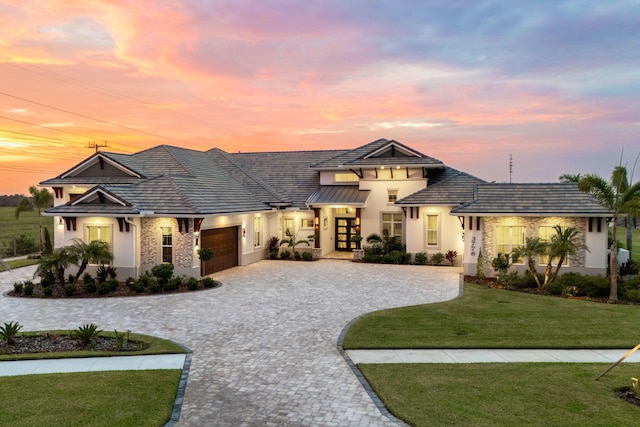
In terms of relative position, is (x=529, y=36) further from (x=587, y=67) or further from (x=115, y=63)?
(x=115, y=63)

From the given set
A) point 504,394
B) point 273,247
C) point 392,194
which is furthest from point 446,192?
point 504,394

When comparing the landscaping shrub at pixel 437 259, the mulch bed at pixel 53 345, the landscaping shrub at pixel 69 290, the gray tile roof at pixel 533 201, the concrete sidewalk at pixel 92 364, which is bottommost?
the concrete sidewalk at pixel 92 364

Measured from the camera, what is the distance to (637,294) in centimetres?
1636

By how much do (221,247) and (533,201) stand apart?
16.3 m

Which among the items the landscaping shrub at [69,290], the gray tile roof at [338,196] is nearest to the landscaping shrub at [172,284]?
the landscaping shrub at [69,290]

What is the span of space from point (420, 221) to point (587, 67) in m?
11.3

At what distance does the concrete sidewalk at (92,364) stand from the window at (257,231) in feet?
54.6

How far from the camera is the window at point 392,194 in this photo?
28156 millimetres

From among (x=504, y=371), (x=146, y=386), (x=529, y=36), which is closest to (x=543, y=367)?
(x=504, y=371)

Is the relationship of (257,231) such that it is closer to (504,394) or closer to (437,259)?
(437,259)

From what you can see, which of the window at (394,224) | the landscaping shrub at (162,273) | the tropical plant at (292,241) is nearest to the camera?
the landscaping shrub at (162,273)

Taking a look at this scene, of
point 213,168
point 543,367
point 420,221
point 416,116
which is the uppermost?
point 416,116

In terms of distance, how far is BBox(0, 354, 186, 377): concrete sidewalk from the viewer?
9.55 meters

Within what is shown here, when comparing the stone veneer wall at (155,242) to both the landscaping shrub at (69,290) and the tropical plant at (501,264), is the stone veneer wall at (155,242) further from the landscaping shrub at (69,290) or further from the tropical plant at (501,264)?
the tropical plant at (501,264)
